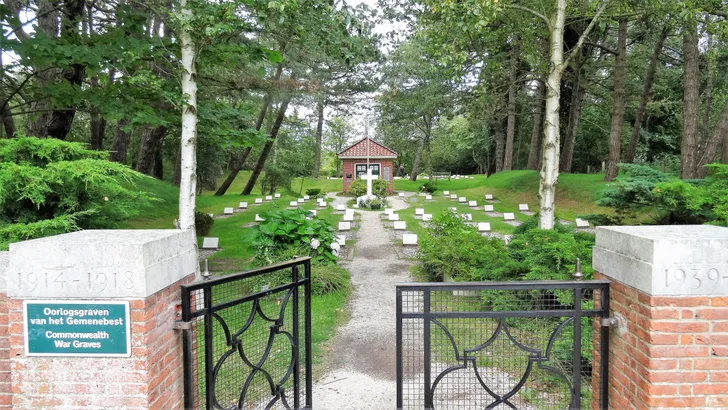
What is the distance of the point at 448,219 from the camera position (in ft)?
34.1

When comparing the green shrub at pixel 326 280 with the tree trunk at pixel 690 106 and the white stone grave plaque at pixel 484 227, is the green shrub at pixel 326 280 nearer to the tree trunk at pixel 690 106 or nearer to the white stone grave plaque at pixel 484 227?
the white stone grave plaque at pixel 484 227

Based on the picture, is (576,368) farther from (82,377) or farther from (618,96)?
(618,96)

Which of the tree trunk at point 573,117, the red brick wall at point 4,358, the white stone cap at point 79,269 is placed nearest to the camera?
the white stone cap at point 79,269

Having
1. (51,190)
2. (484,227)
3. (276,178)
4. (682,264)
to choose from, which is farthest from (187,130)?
(276,178)


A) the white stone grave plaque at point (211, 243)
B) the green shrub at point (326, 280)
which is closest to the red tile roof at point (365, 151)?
the white stone grave plaque at point (211, 243)

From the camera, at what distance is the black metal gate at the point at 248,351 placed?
111 inches

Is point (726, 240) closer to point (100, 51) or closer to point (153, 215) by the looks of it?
point (100, 51)

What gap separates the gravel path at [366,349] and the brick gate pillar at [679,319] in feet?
7.25

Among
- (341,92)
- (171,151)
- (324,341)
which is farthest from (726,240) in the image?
(171,151)

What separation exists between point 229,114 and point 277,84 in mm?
6019

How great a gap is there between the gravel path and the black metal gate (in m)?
0.36

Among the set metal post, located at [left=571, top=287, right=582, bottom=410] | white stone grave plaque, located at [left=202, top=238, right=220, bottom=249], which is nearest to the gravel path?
metal post, located at [left=571, top=287, right=582, bottom=410]

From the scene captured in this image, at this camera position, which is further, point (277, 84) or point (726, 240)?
point (277, 84)

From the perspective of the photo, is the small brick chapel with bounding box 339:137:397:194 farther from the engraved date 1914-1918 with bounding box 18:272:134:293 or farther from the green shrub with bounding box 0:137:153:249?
the engraved date 1914-1918 with bounding box 18:272:134:293
